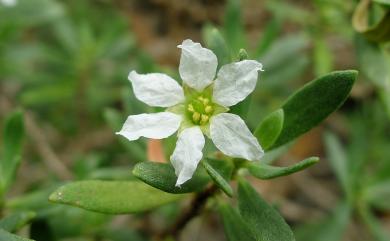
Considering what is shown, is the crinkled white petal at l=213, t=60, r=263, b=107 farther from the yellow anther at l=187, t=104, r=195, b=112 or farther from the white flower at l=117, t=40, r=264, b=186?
the yellow anther at l=187, t=104, r=195, b=112

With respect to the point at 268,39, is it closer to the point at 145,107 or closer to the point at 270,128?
the point at 145,107

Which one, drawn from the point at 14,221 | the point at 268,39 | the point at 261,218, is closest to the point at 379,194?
the point at 268,39

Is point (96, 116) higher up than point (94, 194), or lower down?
lower down

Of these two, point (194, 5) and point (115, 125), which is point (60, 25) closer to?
point (194, 5)

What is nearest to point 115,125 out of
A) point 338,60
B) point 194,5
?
point 194,5

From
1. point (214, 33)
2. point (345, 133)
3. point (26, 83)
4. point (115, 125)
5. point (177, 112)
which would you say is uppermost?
point (214, 33)

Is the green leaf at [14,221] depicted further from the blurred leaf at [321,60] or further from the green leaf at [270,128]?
the blurred leaf at [321,60]
